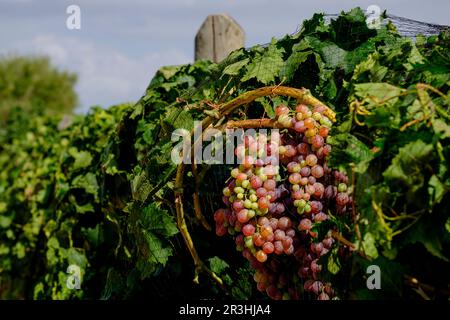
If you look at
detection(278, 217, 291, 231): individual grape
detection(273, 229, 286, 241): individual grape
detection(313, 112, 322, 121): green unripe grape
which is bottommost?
detection(273, 229, 286, 241): individual grape

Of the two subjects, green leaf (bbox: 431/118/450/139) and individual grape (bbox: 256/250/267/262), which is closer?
green leaf (bbox: 431/118/450/139)

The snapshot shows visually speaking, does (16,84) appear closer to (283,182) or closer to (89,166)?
(89,166)

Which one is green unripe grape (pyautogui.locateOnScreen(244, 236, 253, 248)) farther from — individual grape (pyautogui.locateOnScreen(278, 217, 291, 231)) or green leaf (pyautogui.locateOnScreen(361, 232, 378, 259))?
green leaf (pyautogui.locateOnScreen(361, 232, 378, 259))

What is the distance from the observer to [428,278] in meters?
1.78

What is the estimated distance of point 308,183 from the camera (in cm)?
201

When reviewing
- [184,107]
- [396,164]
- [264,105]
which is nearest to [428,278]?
[396,164]

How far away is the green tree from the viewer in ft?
82.9

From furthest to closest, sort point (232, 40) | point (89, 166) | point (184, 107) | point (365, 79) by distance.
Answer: point (232, 40) < point (89, 166) < point (184, 107) < point (365, 79)

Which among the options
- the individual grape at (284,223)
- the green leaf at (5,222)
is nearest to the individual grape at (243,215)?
the individual grape at (284,223)

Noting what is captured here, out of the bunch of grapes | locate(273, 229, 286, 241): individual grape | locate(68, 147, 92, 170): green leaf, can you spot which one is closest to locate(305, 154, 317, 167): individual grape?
the bunch of grapes

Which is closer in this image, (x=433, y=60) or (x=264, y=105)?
(x=433, y=60)

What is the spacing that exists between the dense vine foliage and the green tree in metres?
22.0

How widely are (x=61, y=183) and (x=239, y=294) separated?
2.29m

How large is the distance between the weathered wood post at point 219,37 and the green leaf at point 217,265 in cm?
231
